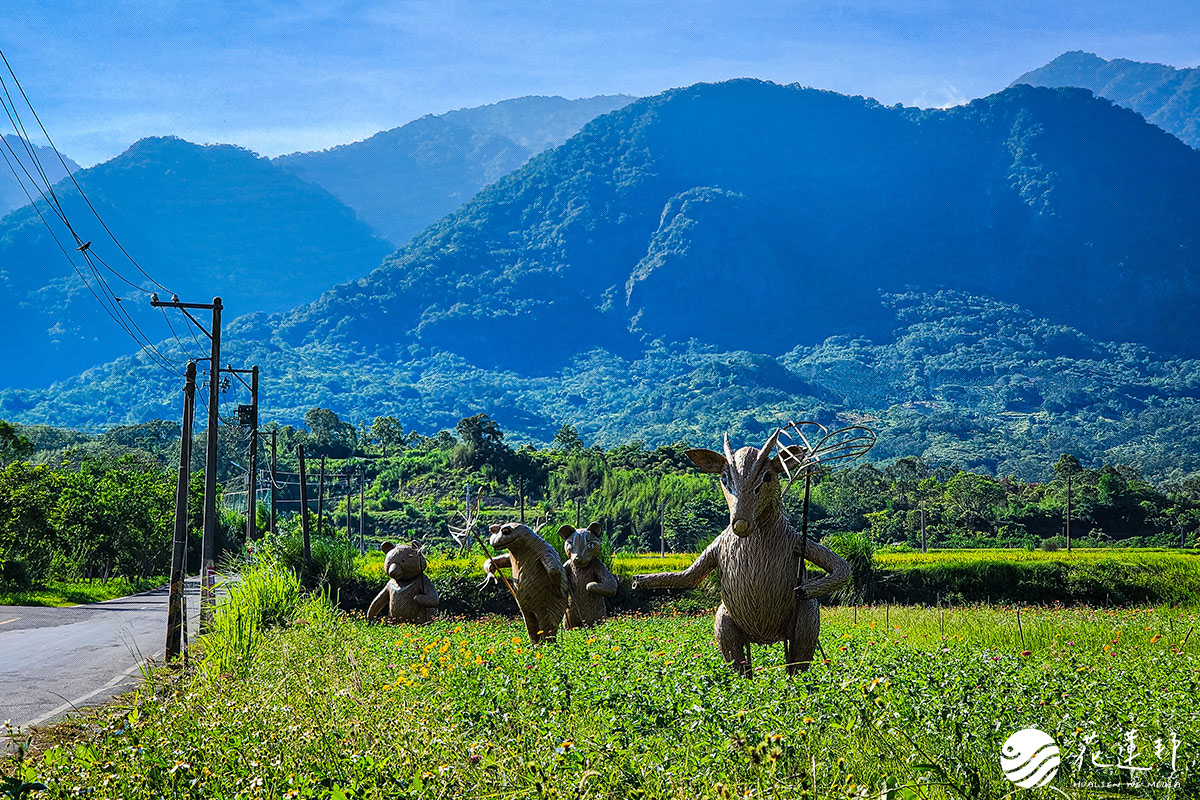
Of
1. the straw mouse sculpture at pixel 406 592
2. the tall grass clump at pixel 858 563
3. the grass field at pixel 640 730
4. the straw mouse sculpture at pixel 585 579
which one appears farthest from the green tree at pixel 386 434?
the grass field at pixel 640 730

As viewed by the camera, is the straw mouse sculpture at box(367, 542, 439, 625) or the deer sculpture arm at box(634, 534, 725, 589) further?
the straw mouse sculpture at box(367, 542, 439, 625)

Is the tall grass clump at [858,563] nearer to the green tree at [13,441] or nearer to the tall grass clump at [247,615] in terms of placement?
the tall grass clump at [247,615]

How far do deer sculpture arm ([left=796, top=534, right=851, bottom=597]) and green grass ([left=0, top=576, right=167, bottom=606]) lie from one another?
22945 millimetres

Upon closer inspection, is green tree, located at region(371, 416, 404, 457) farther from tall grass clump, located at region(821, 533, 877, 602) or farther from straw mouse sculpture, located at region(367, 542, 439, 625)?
straw mouse sculpture, located at region(367, 542, 439, 625)

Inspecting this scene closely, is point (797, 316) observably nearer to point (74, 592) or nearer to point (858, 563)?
→ point (74, 592)

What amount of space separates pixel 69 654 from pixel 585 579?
285 inches

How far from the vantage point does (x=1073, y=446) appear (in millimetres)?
118438

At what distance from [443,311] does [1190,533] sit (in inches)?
→ 5305

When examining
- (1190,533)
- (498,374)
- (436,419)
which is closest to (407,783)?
(1190,533)

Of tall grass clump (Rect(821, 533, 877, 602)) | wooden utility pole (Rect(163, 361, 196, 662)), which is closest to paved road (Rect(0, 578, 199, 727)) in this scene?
wooden utility pole (Rect(163, 361, 196, 662))

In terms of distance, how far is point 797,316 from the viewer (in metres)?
177

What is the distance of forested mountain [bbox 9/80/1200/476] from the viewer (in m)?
130

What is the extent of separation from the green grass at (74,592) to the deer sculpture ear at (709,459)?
876 inches

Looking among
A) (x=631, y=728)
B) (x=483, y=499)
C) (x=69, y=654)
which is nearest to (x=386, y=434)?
(x=483, y=499)
